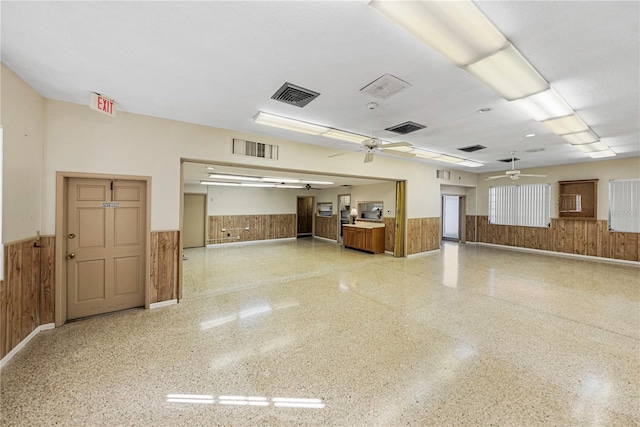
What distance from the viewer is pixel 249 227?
9.83 metres

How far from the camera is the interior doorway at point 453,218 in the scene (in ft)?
34.0

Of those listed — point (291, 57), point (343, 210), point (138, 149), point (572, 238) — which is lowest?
point (572, 238)

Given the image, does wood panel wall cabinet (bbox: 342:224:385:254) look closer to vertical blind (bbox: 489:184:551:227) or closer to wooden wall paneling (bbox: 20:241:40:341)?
vertical blind (bbox: 489:184:551:227)

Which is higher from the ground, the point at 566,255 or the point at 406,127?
the point at 406,127

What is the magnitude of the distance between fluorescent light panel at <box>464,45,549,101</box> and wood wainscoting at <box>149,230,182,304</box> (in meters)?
4.26

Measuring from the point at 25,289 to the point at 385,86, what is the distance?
450 cm

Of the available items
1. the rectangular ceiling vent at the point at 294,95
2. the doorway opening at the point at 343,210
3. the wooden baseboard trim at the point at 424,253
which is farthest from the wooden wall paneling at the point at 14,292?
the doorway opening at the point at 343,210

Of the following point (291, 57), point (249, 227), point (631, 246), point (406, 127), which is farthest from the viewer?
point (249, 227)

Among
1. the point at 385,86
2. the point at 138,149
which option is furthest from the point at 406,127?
the point at 138,149

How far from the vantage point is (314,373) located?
2.28m

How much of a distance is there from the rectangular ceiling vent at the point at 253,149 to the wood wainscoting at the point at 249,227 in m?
5.29

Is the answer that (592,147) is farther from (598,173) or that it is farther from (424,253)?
(424,253)

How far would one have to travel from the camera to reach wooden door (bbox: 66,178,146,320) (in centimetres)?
329

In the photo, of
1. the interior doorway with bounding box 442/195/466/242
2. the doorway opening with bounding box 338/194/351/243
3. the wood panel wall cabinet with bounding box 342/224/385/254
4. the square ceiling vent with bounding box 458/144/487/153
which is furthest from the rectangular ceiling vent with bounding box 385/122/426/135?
the interior doorway with bounding box 442/195/466/242
